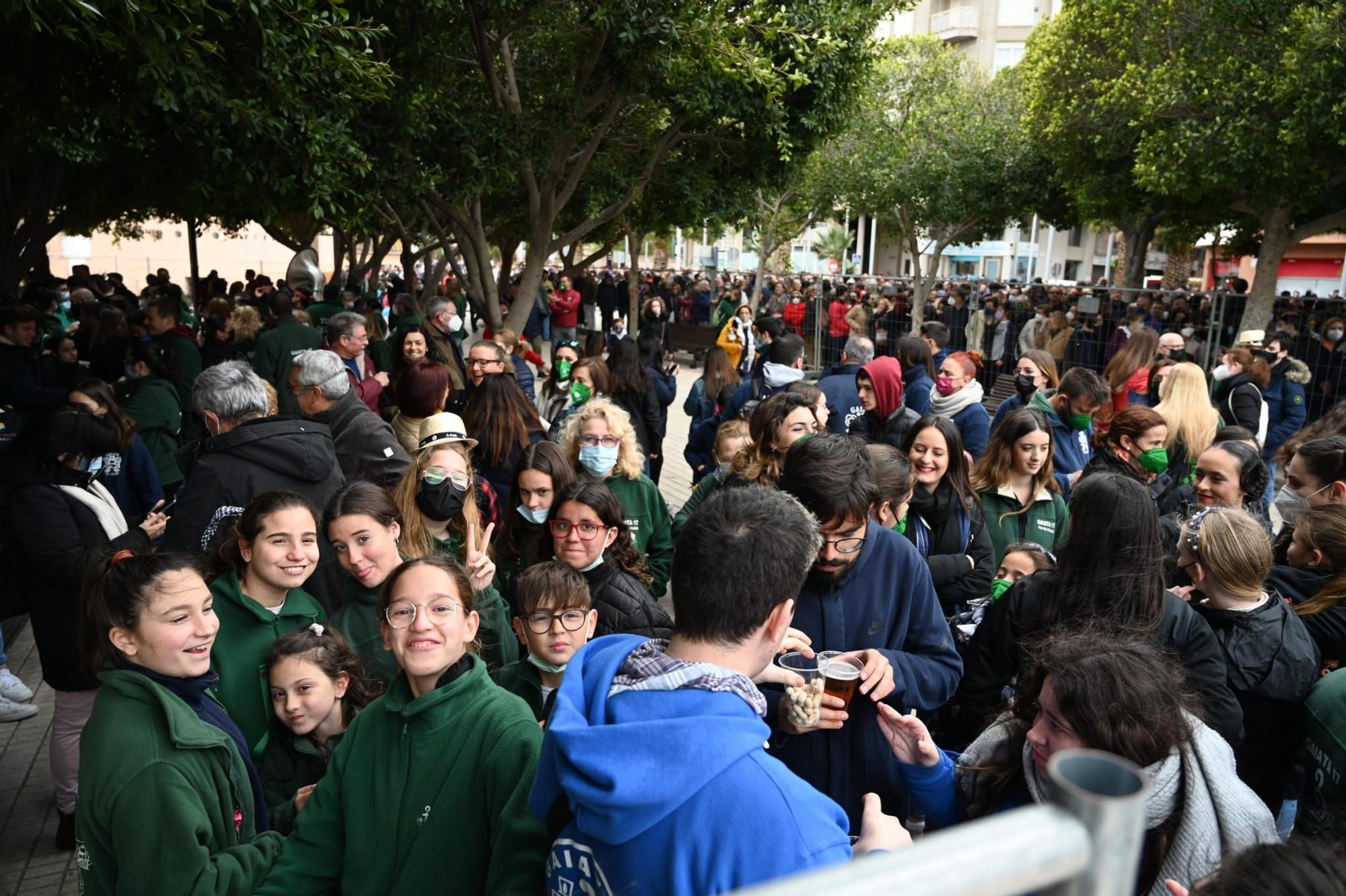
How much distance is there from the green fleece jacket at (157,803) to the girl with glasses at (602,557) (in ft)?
5.05

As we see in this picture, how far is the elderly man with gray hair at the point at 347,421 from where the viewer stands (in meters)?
5.04

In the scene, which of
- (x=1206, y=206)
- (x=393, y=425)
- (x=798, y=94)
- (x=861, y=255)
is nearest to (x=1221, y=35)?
(x=1206, y=206)

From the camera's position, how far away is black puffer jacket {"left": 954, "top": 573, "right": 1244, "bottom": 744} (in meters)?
2.85

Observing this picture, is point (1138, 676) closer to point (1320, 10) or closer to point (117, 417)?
point (117, 417)

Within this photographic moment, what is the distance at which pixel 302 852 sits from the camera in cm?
224

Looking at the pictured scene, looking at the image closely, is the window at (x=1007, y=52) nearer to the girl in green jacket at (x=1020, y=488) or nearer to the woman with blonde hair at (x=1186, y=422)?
the woman with blonde hair at (x=1186, y=422)

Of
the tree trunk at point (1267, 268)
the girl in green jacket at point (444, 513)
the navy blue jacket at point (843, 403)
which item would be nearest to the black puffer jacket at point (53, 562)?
the girl in green jacket at point (444, 513)

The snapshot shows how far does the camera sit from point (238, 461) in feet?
13.4

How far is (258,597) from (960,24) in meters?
51.9

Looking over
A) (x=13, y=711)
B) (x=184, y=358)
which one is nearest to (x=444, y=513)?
(x=13, y=711)

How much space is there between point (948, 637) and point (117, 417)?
4.81 metres

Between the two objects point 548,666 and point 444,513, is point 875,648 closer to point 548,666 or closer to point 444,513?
point 548,666

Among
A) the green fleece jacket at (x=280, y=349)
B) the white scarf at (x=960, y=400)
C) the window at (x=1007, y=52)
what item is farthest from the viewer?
the window at (x=1007, y=52)

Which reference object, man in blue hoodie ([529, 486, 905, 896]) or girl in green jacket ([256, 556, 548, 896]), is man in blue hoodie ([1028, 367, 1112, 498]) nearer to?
girl in green jacket ([256, 556, 548, 896])
